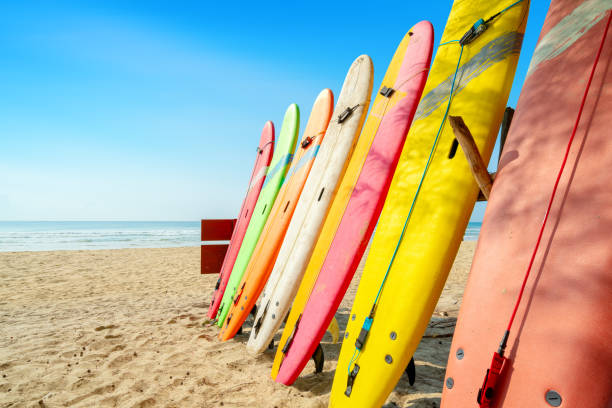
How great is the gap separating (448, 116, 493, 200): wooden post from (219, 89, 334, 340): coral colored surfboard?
2.06 metres

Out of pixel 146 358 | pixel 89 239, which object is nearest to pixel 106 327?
pixel 146 358

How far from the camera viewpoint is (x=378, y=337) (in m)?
1.80

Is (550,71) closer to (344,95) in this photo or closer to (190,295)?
(344,95)

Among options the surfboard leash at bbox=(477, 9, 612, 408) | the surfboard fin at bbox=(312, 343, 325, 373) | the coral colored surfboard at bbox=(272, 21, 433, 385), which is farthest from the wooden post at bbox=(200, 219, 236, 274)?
the surfboard leash at bbox=(477, 9, 612, 408)

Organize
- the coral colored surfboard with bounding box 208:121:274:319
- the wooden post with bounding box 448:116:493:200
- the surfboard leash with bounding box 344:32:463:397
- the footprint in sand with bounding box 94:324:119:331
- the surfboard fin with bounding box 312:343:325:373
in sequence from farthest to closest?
the coral colored surfboard with bounding box 208:121:274:319 → the footprint in sand with bounding box 94:324:119:331 → the surfboard fin with bounding box 312:343:325:373 → the surfboard leash with bounding box 344:32:463:397 → the wooden post with bounding box 448:116:493:200

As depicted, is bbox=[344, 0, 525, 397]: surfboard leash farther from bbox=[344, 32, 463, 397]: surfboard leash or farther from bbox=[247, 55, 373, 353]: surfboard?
bbox=[247, 55, 373, 353]: surfboard

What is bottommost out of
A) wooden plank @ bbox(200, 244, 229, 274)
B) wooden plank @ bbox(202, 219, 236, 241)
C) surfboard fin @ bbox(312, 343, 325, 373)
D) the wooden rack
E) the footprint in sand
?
the footprint in sand

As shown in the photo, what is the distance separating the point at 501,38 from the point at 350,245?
1.68 meters

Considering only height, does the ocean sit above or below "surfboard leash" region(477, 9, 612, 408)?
below

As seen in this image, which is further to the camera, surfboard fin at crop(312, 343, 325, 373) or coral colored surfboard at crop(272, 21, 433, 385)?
surfboard fin at crop(312, 343, 325, 373)

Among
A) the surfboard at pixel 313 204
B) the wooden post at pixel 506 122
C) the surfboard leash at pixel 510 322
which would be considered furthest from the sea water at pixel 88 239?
the surfboard leash at pixel 510 322

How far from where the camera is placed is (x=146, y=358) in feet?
9.56

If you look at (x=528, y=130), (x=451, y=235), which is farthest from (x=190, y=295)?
(x=528, y=130)

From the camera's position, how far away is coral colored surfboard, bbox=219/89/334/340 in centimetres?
327
